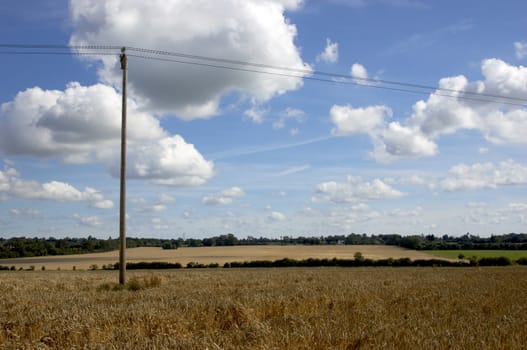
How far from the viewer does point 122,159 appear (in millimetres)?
23422

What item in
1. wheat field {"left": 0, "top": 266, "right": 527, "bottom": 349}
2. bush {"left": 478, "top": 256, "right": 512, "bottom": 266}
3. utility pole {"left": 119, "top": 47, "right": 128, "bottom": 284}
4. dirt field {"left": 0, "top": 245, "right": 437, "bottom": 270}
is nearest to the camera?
wheat field {"left": 0, "top": 266, "right": 527, "bottom": 349}

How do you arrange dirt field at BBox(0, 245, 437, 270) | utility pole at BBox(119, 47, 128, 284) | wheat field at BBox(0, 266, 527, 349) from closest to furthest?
wheat field at BBox(0, 266, 527, 349) < utility pole at BBox(119, 47, 128, 284) < dirt field at BBox(0, 245, 437, 270)

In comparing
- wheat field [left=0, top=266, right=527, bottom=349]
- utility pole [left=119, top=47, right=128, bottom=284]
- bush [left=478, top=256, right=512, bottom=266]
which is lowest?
bush [left=478, top=256, right=512, bottom=266]

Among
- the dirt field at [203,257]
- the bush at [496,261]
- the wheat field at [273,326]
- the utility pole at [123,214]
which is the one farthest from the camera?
the dirt field at [203,257]

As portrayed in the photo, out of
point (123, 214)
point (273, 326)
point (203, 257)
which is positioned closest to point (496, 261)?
point (203, 257)

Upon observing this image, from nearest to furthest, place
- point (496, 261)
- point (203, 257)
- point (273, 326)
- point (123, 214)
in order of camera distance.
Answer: point (273, 326)
point (123, 214)
point (496, 261)
point (203, 257)

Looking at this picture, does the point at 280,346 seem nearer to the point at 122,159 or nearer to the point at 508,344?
the point at 508,344

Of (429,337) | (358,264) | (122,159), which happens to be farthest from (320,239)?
(429,337)

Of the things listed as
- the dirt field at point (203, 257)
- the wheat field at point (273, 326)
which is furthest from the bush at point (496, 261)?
the wheat field at point (273, 326)

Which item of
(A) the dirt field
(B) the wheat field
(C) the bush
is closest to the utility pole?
(B) the wheat field

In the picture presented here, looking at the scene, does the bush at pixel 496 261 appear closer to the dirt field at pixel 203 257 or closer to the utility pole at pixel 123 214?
the dirt field at pixel 203 257

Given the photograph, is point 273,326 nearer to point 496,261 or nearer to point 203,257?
point 496,261

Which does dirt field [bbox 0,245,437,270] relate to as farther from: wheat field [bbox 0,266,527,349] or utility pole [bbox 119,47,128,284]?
wheat field [bbox 0,266,527,349]

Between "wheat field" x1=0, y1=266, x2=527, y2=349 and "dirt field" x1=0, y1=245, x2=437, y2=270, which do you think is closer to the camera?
"wheat field" x1=0, y1=266, x2=527, y2=349
